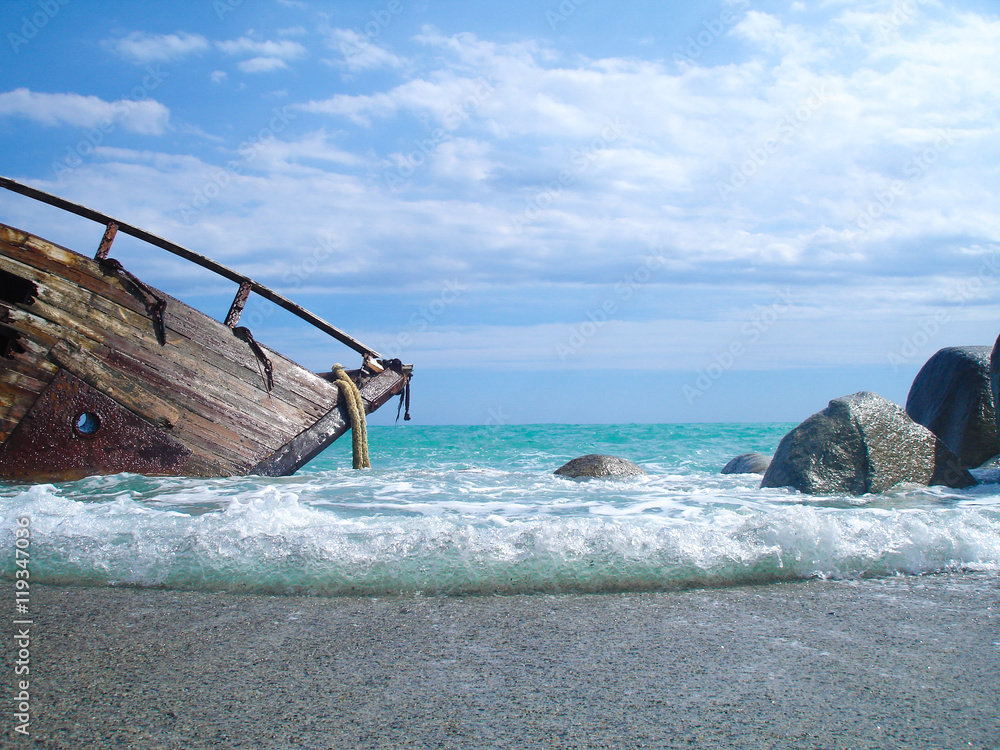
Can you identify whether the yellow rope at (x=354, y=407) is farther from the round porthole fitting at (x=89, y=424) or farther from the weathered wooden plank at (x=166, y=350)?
the round porthole fitting at (x=89, y=424)

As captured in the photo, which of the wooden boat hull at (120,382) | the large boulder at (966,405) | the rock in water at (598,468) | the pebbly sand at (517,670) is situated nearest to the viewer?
the pebbly sand at (517,670)

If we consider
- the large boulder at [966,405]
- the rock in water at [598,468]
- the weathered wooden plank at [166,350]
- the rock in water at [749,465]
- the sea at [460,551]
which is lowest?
the rock in water at [749,465]

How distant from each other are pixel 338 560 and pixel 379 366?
17.9 ft

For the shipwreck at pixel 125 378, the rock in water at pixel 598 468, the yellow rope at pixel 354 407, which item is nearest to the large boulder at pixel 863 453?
the rock in water at pixel 598 468

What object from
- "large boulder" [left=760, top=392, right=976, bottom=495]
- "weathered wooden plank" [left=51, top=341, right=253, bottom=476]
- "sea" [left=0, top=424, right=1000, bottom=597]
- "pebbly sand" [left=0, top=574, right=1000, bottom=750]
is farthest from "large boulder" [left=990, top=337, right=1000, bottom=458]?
"weathered wooden plank" [left=51, top=341, right=253, bottom=476]

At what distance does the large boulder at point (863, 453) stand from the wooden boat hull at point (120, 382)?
540 centimetres

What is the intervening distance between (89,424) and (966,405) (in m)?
10.4

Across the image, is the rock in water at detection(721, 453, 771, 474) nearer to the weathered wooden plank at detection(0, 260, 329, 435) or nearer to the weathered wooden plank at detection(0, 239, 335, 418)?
the weathered wooden plank at detection(0, 239, 335, 418)

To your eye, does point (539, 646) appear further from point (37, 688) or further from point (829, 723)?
point (37, 688)

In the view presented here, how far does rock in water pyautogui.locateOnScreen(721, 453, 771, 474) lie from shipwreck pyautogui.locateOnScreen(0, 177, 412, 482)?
6749 millimetres

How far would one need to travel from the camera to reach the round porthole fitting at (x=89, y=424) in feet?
20.9

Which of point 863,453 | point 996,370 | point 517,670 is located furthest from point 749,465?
point 517,670

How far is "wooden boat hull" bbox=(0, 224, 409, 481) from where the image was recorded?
20.3 ft

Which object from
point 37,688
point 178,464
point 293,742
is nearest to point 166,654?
point 37,688
